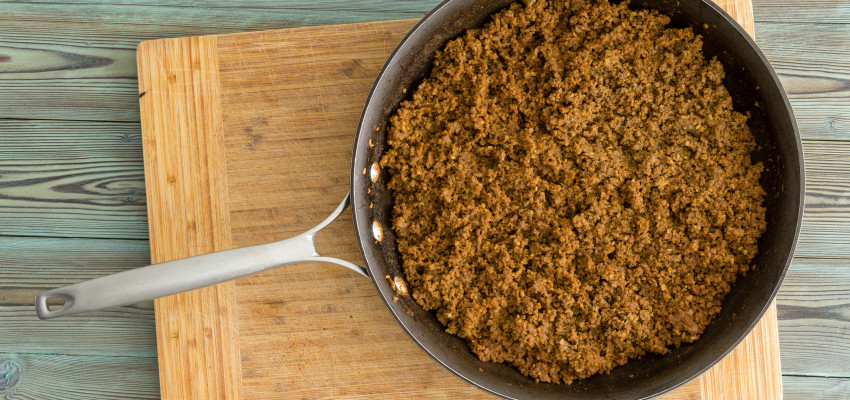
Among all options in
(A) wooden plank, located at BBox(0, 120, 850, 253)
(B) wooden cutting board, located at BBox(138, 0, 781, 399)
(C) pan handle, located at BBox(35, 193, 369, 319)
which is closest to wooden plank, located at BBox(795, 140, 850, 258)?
(B) wooden cutting board, located at BBox(138, 0, 781, 399)

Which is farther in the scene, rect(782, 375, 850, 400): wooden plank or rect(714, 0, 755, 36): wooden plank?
rect(782, 375, 850, 400): wooden plank

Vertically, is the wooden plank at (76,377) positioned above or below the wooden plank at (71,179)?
below

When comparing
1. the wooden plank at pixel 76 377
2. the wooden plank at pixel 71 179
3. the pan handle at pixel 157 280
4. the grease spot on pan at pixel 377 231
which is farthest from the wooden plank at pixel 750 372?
the wooden plank at pixel 71 179

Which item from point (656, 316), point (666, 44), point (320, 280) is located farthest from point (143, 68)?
point (656, 316)

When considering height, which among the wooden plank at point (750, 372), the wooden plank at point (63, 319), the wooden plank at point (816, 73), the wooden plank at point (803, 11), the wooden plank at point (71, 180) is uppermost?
the wooden plank at point (803, 11)

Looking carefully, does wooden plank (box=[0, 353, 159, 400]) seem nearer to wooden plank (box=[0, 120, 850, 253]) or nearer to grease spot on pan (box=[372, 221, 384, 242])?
wooden plank (box=[0, 120, 850, 253])

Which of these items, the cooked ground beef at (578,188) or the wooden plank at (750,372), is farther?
the wooden plank at (750,372)

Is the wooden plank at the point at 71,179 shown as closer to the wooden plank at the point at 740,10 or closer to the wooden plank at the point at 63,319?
the wooden plank at the point at 63,319
